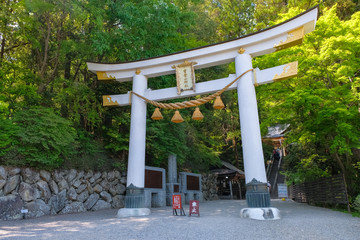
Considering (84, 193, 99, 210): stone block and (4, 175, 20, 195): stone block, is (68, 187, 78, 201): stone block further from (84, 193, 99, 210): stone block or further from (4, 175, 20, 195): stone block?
(4, 175, 20, 195): stone block

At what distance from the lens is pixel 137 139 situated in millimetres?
8352

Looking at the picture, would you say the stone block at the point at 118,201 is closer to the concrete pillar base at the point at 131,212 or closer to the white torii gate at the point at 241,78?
the white torii gate at the point at 241,78

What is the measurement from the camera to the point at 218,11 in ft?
72.3

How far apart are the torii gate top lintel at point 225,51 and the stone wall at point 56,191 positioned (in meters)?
3.95

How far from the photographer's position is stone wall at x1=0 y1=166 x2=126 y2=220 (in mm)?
6941

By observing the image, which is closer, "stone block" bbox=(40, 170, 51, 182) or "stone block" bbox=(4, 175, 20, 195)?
"stone block" bbox=(4, 175, 20, 195)

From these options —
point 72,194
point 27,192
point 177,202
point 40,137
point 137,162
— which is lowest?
point 177,202

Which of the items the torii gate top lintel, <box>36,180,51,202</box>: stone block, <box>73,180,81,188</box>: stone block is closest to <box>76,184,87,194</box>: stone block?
<box>73,180,81,188</box>: stone block

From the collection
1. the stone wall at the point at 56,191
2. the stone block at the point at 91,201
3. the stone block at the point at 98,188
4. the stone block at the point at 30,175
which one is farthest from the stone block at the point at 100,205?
the stone block at the point at 30,175

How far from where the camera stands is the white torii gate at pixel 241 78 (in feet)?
22.6

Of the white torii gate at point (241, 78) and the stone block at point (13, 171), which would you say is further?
the stone block at point (13, 171)

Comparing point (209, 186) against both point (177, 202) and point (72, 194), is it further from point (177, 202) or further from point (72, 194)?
point (72, 194)

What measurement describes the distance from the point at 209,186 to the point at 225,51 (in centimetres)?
1180

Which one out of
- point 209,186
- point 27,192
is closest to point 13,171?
point 27,192
